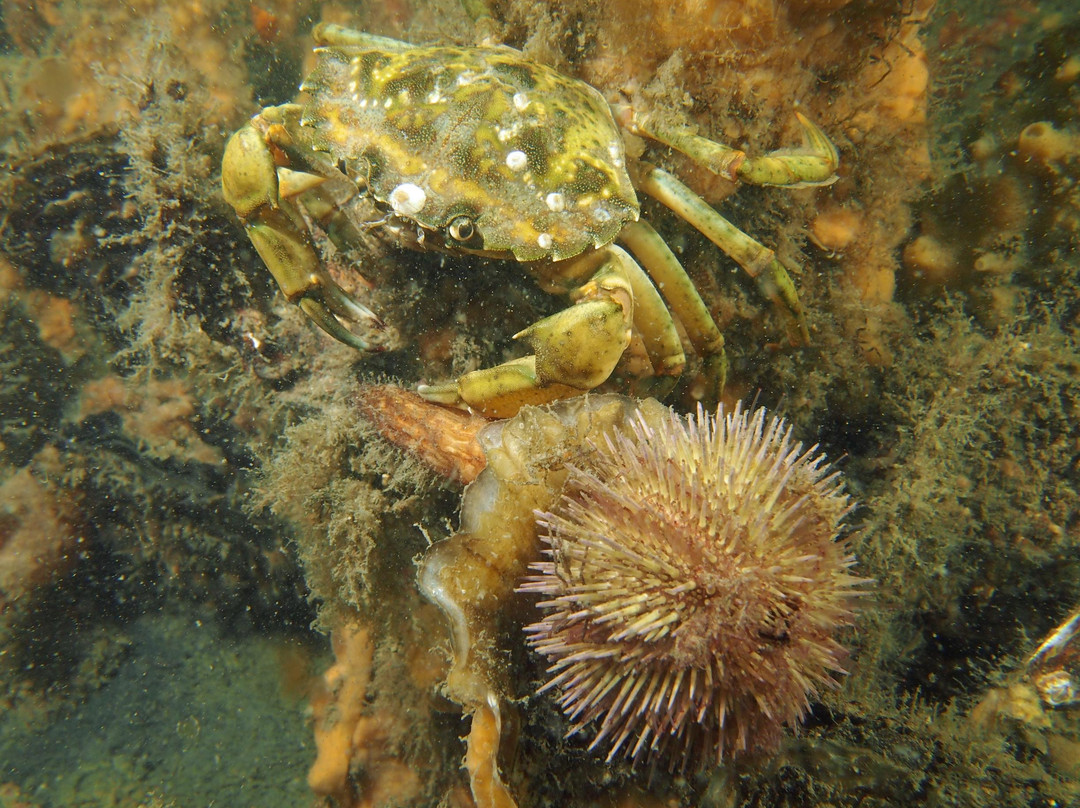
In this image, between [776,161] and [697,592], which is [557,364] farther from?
[776,161]

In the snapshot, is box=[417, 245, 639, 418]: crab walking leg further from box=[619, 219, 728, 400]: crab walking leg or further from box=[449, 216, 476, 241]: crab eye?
box=[449, 216, 476, 241]: crab eye

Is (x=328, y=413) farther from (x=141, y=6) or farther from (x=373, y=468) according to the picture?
(x=141, y=6)

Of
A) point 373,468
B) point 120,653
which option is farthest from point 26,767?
point 373,468

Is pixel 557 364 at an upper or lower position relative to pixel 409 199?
lower

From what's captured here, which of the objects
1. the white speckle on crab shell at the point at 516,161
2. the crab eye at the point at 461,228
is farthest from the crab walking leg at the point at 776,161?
the crab eye at the point at 461,228

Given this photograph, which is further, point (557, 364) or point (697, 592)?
point (557, 364)

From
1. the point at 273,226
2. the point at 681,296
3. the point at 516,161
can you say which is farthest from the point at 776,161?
the point at 273,226

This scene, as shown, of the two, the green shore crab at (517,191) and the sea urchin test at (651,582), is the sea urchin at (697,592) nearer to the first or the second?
the sea urchin test at (651,582)
